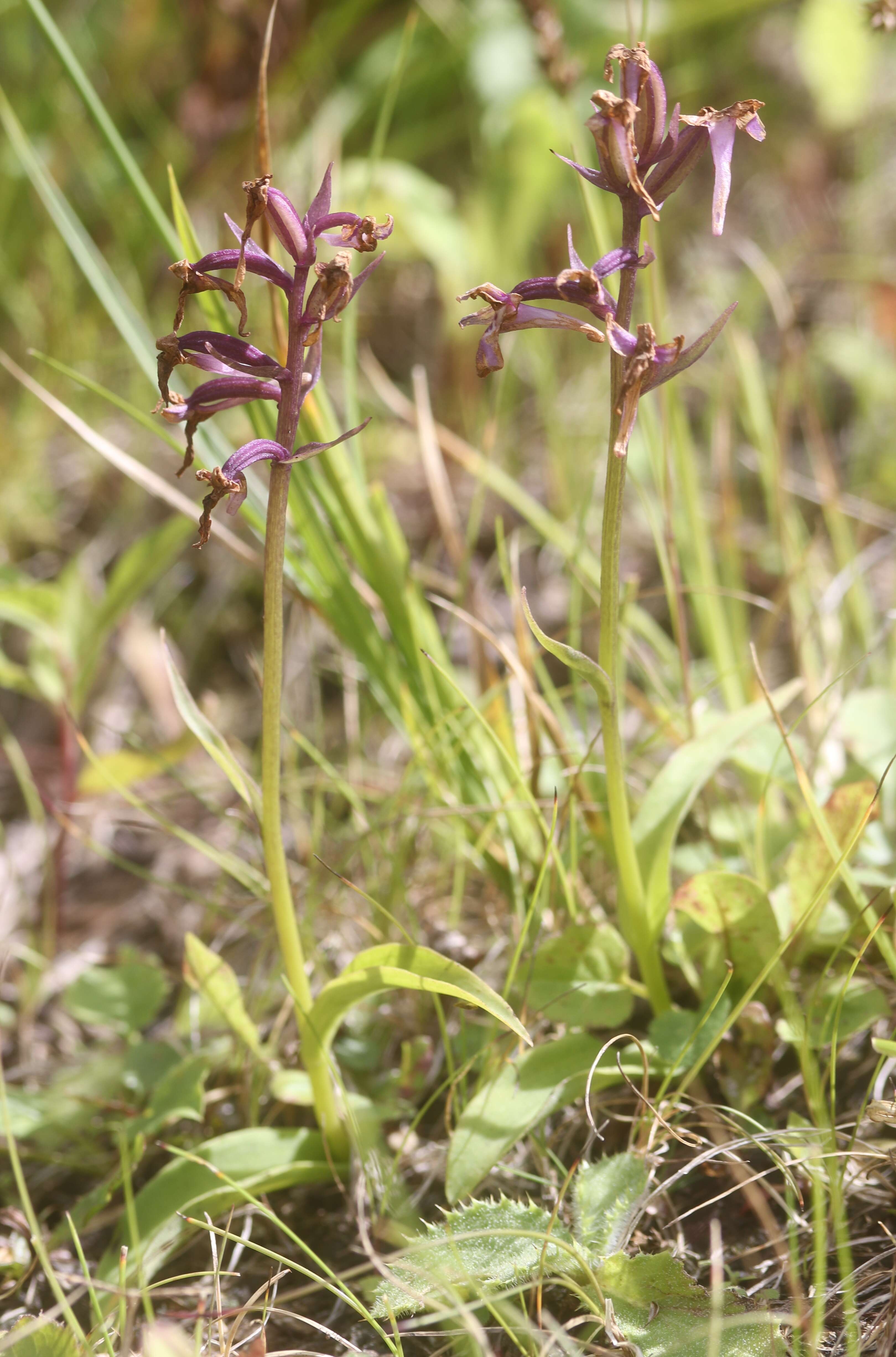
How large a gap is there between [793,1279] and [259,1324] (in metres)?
0.65

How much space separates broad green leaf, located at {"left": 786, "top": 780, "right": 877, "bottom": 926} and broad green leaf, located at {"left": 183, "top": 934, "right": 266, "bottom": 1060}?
731mm

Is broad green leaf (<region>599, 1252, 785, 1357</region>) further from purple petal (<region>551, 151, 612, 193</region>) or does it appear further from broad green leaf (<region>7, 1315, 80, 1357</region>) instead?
purple petal (<region>551, 151, 612, 193</region>)

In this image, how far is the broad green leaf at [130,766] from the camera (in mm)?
1874

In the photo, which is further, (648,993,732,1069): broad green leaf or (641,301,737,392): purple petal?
(648,993,732,1069): broad green leaf

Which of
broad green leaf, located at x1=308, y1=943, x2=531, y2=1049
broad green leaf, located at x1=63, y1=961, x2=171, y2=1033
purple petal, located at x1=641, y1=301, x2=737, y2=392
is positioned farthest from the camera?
broad green leaf, located at x1=63, y1=961, x2=171, y2=1033

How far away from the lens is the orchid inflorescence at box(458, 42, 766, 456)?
92 centimetres

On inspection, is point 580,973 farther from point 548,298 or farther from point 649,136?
point 649,136

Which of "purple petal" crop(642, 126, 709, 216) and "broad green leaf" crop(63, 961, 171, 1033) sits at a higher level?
"purple petal" crop(642, 126, 709, 216)

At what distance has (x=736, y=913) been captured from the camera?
1254 mm

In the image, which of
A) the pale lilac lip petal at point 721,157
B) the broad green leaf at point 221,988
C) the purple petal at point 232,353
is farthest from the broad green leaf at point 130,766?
the pale lilac lip petal at point 721,157

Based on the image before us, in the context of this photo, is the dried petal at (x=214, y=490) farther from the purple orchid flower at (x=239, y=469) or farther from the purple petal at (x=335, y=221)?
the purple petal at (x=335, y=221)

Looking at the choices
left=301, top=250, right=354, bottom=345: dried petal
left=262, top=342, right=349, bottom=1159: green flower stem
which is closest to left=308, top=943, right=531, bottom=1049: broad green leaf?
left=262, top=342, right=349, bottom=1159: green flower stem

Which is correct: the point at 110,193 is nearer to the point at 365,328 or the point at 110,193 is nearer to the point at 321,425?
the point at 365,328

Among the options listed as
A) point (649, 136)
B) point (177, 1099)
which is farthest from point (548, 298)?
point (177, 1099)
